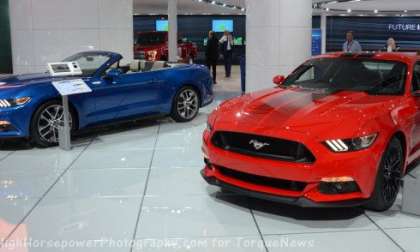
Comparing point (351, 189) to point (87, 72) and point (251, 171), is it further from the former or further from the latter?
point (87, 72)

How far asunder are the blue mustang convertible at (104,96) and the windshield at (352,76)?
113 inches

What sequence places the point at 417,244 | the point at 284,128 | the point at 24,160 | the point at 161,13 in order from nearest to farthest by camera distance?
the point at 417,244 → the point at 284,128 → the point at 24,160 → the point at 161,13

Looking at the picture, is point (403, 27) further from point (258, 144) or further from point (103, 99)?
point (258, 144)

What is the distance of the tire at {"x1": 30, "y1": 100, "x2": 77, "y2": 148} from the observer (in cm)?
684

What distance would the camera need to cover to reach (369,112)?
4383 millimetres

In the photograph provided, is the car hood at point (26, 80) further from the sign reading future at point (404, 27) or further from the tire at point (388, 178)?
the sign reading future at point (404, 27)

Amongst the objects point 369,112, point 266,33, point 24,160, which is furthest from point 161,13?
point 369,112

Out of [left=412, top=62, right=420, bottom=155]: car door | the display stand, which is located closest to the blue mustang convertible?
[left=412, top=62, right=420, bottom=155]: car door

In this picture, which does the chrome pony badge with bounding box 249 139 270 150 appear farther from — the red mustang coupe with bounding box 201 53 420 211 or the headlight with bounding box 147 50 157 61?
the headlight with bounding box 147 50 157 61

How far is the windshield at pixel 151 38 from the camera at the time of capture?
20.8m

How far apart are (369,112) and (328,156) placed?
0.70 meters

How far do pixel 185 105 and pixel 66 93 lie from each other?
270 centimetres

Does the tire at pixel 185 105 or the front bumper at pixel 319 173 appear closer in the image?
the front bumper at pixel 319 173

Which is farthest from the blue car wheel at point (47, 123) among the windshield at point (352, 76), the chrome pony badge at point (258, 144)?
the chrome pony badge at point (258, 144)
